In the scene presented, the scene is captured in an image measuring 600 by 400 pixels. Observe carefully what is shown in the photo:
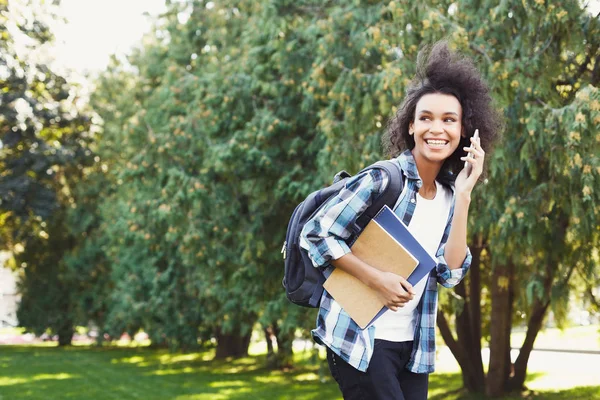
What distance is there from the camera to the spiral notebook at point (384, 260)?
8.69ft

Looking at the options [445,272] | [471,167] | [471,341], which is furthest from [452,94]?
[471,341]

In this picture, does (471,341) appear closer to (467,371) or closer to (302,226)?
(467,371)

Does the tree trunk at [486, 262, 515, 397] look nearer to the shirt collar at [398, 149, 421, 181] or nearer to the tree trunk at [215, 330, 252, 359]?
the shirt collar at [398, 149, 421, 181]

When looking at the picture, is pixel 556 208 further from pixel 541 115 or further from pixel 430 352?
pixel 430 352

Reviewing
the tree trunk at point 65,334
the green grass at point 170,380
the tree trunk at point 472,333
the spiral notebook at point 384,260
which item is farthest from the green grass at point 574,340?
the spiral notebook at point 384,260

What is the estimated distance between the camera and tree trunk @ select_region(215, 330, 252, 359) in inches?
843

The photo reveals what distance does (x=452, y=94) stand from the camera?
9.47 feet

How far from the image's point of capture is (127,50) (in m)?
23.5

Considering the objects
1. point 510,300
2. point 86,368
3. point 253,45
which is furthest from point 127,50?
point 510,300

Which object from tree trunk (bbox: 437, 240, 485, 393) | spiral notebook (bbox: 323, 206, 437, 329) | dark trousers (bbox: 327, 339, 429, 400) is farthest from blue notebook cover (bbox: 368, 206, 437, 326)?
tree trunk (bbox: 437, 240, 485, 393)

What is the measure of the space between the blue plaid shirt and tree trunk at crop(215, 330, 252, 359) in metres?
18.8

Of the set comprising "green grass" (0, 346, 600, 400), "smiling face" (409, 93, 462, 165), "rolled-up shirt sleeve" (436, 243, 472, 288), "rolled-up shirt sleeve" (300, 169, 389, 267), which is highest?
"smiling face" (409, 93, 462, 165)

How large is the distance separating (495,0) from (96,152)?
64.8 ft

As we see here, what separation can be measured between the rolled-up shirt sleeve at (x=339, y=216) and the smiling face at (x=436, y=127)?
243 mm
